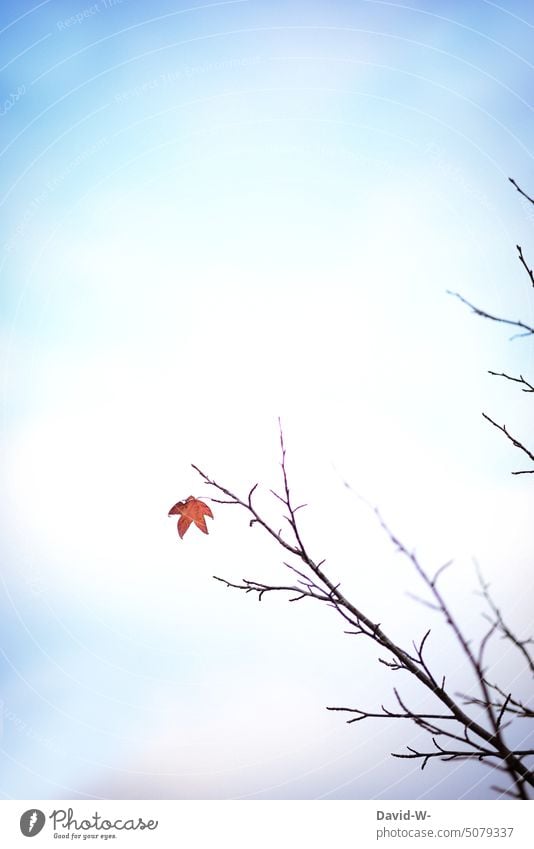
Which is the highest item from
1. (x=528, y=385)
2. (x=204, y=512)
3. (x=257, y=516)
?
(x=204, y=512)

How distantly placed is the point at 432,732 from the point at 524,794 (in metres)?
0.18

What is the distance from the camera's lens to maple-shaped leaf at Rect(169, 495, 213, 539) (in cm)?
163

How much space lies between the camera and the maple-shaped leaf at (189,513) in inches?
64.0

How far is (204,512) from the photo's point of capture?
1.67 meters

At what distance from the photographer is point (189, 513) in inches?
65.0
